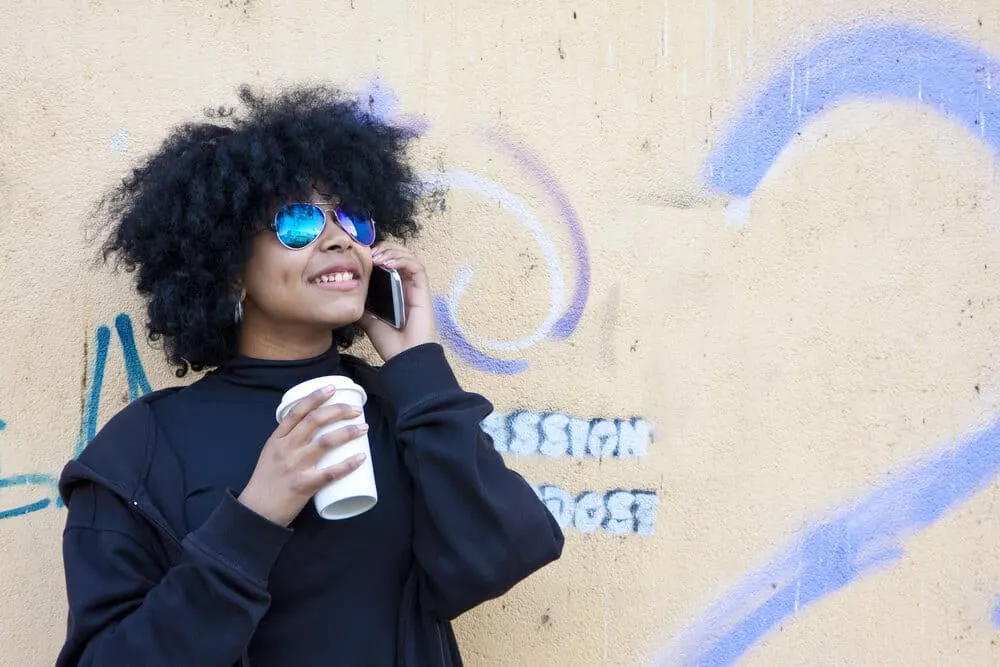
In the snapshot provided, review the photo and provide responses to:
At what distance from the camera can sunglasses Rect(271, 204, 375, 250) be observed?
5.64 ft

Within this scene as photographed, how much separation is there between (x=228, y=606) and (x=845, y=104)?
187 centimetres

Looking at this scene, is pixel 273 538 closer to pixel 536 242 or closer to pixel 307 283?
pixel 307 283

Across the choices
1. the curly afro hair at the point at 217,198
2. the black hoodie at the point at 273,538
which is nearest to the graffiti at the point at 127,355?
the curly afro hair at the point at 217,198

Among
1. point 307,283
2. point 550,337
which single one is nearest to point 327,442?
point 307,283

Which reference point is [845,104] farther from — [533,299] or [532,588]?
[532,588]

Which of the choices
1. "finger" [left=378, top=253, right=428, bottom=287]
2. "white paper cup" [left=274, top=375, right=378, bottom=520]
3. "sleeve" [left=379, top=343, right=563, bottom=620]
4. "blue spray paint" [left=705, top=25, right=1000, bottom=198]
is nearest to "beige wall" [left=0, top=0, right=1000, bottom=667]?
"blue spray paint" [left=705, top=25, right=1000, bottom=198]

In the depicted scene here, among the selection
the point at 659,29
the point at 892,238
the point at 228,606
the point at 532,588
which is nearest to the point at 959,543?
the point at 892,238

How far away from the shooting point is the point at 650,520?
7.59ft

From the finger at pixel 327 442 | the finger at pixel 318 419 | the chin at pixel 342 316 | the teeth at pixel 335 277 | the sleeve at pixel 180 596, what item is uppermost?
the teeth at pixel 335 277

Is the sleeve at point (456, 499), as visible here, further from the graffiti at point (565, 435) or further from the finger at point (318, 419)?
the graffiti at point (565, 435)

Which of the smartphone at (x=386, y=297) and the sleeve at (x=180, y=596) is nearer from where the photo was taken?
the sleeve at (x=180, y=596)

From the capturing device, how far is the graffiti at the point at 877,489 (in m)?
2.33

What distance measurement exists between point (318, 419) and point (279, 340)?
38 cm

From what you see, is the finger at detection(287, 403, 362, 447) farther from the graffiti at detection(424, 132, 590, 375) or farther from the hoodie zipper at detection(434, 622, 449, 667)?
the graffiti at detection(424, 132, 590, 375)
